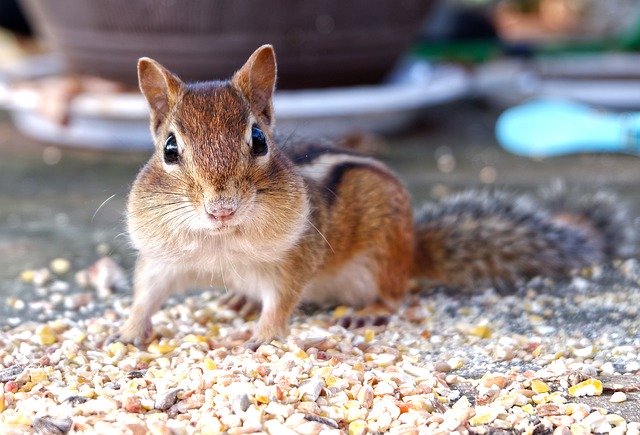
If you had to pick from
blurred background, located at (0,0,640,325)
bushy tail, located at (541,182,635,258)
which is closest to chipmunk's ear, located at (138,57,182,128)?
blurred background, located at (0,0,640,325)

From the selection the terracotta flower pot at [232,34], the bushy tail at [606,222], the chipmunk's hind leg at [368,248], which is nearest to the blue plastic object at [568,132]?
the terracotta flower pot at [232,34]

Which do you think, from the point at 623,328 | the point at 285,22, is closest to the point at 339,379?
the point at 623,328

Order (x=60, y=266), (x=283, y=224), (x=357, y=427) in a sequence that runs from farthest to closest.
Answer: (x=60, y=266) → (x=283, y=224) → (x=357, y=427)

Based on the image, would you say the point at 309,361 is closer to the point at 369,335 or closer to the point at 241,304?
the point at 369,335

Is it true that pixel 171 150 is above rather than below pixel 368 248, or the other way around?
above

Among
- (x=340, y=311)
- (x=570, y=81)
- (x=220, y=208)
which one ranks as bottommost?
(x=340, y=311)

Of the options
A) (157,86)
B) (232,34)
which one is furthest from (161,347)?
(232,34)

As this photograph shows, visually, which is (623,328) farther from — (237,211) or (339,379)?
(237,211)
